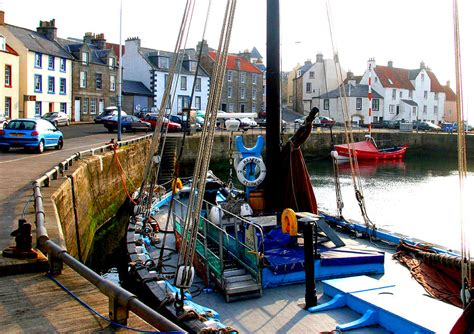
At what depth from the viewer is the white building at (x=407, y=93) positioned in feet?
235

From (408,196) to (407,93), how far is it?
49.0 m

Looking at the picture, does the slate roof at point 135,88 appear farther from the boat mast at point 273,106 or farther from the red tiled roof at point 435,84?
the boat mast at point 273,106

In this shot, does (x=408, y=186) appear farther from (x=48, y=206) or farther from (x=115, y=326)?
(x=115, y=326)

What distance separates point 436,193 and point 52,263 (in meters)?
28.1

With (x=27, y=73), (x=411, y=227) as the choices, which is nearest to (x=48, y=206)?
(x=411, y=227)

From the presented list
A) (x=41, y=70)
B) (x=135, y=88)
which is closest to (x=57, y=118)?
(x=41, y=70)

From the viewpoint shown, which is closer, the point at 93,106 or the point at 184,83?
the point at 93,106

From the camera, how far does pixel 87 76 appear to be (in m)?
52.8

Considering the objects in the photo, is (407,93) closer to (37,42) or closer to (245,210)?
(37,42)

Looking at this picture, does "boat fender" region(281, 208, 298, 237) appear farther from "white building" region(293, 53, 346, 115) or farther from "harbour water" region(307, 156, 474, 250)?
"white building" region(293, 53, 346, 115)

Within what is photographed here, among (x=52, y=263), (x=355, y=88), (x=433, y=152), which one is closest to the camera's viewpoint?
(x=52, y=263)

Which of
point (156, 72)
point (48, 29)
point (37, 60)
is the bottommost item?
point (37, 60)

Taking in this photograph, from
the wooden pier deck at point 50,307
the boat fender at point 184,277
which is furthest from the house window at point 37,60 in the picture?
the boat fender at point 184,277

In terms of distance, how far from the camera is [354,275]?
7574 millimetres
